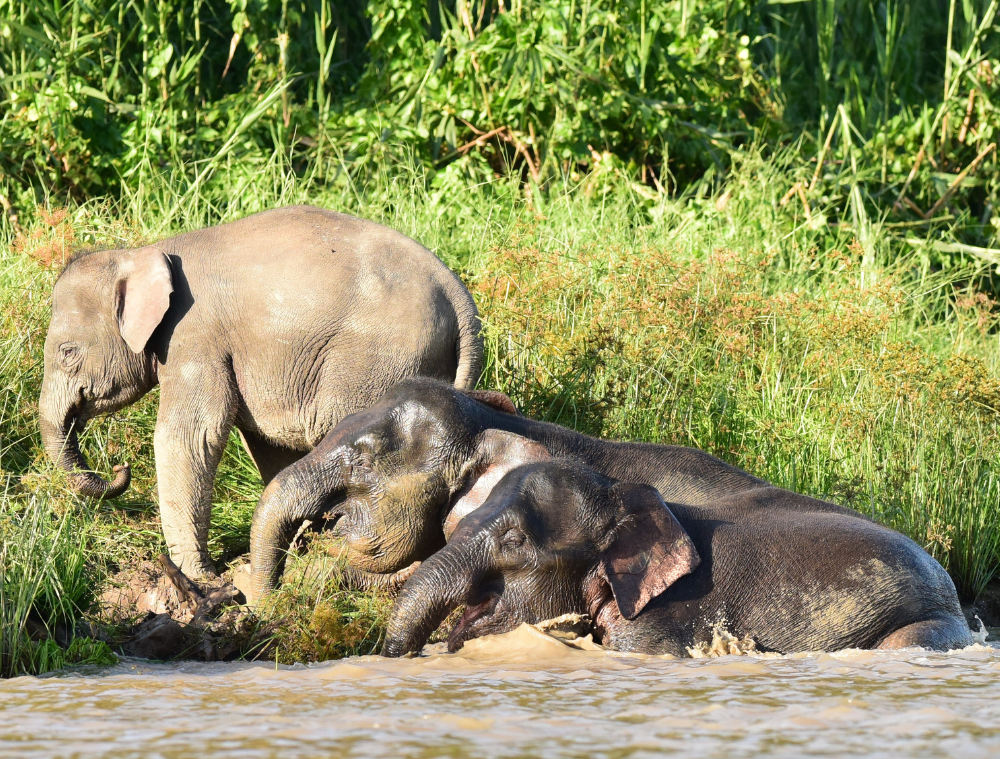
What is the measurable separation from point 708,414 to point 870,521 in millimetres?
2013

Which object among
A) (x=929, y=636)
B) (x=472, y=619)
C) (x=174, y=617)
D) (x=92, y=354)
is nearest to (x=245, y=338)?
(x=92, y=354)

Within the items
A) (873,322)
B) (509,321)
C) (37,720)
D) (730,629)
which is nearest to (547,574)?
(730,629)

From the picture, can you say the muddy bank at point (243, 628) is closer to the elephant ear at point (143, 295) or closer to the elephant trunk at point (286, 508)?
the elephant trunk at point (286, 508)

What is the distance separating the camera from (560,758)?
3.26 meters

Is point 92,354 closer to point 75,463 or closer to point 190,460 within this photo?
point 75,463

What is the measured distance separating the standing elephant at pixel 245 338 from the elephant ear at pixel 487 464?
1.06 m

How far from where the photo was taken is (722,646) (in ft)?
15.4

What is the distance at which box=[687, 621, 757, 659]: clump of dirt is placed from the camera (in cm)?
469

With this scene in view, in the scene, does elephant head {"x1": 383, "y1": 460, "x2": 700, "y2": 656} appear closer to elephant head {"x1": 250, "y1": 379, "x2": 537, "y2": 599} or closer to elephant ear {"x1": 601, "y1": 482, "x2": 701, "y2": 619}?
elephant ear {"x1": 601, "y1": 482, "x2": 701, "y2": 619}

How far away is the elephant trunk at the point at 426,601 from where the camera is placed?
4.47 meters

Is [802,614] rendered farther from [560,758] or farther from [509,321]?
[509,321]

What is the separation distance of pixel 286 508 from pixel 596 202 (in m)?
5.31

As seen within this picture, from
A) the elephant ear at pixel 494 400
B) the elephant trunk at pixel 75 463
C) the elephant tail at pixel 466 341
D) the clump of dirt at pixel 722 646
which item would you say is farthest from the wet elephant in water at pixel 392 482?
the elephant trunk at pixel 75 463

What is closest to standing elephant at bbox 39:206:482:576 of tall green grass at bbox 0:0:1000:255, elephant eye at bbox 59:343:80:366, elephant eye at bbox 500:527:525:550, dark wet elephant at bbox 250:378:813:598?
elephant eye at bbox 59:343:80:366
